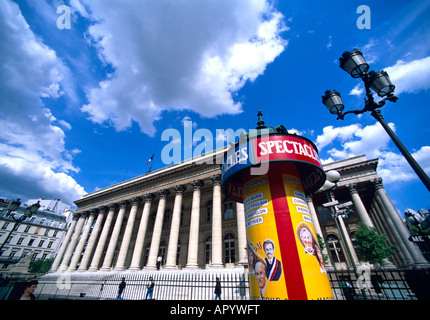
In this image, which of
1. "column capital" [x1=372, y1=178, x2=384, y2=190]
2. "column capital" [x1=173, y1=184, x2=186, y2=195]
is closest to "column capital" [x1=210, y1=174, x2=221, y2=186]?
"column capital" [x1=173, y1=184, x2=186, y2=195]

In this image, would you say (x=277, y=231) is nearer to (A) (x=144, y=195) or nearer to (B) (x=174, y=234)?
(B) (x=174, y=234)

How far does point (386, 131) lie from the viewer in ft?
14.8

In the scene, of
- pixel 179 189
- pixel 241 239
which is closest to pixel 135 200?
pixel 179 189

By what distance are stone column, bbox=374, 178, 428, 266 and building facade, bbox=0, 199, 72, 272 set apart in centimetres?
5201

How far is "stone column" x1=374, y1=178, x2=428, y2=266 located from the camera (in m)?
13.7

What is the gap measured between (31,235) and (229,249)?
165 ft

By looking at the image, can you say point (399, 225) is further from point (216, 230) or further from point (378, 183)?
point (216, 230)

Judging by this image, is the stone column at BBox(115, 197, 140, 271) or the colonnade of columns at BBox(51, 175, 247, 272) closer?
the colonnade of columns at BBox(51, 175, 247, 272)

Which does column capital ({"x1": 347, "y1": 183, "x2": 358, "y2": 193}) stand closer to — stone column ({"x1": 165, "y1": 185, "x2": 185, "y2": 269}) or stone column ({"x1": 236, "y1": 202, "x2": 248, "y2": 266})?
stone column ({"x1": 236, "y1": 202, "x2": 248, "y2": 266})

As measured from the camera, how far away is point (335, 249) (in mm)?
18875

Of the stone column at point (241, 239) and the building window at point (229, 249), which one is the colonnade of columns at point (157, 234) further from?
the building window at point (229, 249)

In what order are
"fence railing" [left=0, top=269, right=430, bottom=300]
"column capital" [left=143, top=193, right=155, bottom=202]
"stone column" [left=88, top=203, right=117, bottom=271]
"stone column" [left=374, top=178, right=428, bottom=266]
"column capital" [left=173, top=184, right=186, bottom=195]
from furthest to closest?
"column capital" [left=143, top=193, right=155, bottom=202]
"stone column" [left=88, top=203, right=117, bottom=271]
"column capital" [left=173, top=184, right=186, bottom=195]
"stone column" [left=374, top=178, right=428, bottom=266]
"fence railing" [left=0, top=269, right=430, bottom=300]

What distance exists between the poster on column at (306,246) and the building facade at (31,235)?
4708 centimetres
